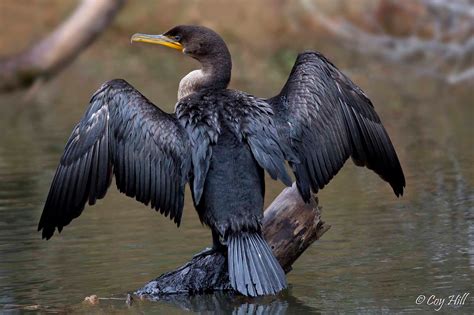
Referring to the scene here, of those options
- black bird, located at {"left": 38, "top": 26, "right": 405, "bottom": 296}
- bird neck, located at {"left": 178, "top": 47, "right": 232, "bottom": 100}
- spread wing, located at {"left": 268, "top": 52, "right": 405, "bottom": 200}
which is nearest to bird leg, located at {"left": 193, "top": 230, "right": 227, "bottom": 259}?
black bird, located at {"left": 38, "top": 26, "right": 405, "bottom": 296}

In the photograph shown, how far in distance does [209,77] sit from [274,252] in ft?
4.28

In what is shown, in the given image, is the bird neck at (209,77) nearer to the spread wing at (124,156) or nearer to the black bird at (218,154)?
the black bird at (218,154)

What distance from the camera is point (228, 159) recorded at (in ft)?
23.2

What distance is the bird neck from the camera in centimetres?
779

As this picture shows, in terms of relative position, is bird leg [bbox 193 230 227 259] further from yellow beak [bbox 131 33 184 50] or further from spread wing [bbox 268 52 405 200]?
yellow beak [bbox 131 33 184 50]

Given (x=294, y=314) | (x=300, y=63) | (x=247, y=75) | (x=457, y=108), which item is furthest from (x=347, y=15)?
(x=294, y=314)

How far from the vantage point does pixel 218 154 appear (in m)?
7.09

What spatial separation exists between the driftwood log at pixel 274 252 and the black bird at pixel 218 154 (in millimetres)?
131

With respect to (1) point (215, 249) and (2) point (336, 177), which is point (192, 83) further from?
(2) point (336, 177)

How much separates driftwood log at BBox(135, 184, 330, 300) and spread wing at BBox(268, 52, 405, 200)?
187 mm

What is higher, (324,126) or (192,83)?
(192,83)

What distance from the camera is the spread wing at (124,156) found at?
7.18 metres

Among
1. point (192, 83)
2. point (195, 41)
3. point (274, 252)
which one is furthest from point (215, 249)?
point (195, 41)

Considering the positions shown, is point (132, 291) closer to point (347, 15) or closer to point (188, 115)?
point (188, 115)
